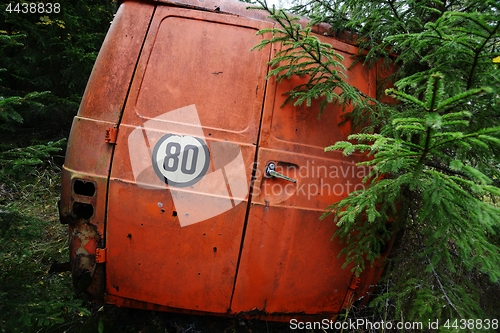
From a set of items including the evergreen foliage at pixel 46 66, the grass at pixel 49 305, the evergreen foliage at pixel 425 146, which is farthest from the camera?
the evergreen foliage at pixel 46 66

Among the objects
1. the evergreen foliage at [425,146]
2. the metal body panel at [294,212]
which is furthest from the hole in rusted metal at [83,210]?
the evergreen foliage at [425,146]

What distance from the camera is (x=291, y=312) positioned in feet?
7.78

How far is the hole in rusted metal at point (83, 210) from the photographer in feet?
7.07

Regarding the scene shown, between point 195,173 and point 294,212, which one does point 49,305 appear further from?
point 294,212

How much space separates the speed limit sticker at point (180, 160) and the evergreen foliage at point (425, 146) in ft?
2.54

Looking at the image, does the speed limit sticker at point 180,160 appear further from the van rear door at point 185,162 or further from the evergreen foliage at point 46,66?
the evergreen foliage at point 46,66

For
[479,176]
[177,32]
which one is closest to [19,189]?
[177,32]

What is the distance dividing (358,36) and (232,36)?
1089 mm

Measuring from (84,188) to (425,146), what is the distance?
2.12m

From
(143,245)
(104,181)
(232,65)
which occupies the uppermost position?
(232,65)

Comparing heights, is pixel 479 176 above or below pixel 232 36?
below

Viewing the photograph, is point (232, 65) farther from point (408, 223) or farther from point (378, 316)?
point (378, 316)

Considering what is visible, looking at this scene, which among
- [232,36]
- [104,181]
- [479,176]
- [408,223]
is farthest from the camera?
[408,223]

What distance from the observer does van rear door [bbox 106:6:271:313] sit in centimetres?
209
